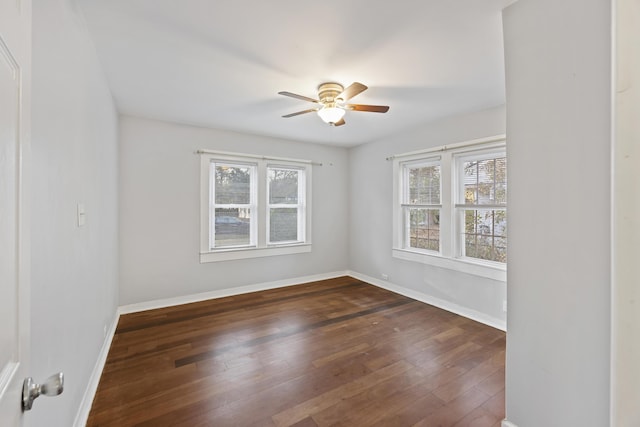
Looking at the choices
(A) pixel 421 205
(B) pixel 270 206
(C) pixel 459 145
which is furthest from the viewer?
(B) pixel 270 206

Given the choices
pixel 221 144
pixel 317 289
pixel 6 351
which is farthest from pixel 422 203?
pixel 6 351

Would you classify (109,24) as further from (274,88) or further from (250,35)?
(274,88)

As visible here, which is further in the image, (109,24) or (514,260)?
(109,24)

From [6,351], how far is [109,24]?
196 centimetres

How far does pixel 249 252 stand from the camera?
4.22 m

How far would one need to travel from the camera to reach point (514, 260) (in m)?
1.58

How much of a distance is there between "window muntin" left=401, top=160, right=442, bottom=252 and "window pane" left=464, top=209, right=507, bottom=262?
1.29ft

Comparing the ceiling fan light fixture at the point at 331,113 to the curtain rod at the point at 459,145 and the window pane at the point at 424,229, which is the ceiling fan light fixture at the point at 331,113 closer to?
the curtain rod at the point at 459,145

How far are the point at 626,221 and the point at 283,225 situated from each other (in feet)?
13.3

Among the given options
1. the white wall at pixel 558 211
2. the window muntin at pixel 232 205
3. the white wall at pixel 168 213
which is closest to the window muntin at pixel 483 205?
the white wall at pixel 558 211

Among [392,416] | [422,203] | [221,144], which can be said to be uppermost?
[221,144]

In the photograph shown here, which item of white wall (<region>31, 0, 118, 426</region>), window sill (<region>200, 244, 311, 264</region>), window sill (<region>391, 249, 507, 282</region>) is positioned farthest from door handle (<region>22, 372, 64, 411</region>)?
window sill (<region>391, 249, 507, 282</region>)

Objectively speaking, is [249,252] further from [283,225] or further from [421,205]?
[421,205]

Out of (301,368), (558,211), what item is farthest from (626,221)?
(301,368)
